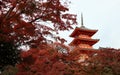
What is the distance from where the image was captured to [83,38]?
4853cm

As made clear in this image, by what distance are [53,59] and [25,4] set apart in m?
17.5

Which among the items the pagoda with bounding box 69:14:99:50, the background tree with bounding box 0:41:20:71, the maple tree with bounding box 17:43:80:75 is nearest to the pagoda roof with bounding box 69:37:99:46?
the pagoda with bounding box 69:14:99:50

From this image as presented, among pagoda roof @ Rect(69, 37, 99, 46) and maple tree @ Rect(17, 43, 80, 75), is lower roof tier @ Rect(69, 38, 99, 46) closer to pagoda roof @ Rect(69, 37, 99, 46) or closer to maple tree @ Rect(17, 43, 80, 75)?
pagoda roof @ Rect(69, 37, 99, 46)

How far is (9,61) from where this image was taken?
13141mm

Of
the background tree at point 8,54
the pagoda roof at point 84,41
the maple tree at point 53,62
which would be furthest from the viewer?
the pagoda roof at point 84,41

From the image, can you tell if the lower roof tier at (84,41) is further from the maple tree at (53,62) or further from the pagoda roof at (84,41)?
the maple tree at (53,62)

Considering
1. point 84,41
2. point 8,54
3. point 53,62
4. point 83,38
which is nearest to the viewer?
point 8,54

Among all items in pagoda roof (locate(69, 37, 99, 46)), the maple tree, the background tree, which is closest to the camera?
the background tree

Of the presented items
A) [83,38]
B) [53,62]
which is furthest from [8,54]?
[83,38]

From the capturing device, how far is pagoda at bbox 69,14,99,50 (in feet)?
158

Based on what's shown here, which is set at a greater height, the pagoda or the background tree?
the background tree

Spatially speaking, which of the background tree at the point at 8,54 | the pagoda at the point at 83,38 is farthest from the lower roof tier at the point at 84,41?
the background tree at the point at 8,54

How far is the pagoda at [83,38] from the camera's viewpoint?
48.2 meters

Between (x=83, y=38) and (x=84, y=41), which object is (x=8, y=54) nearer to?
(x=83, y=38)
